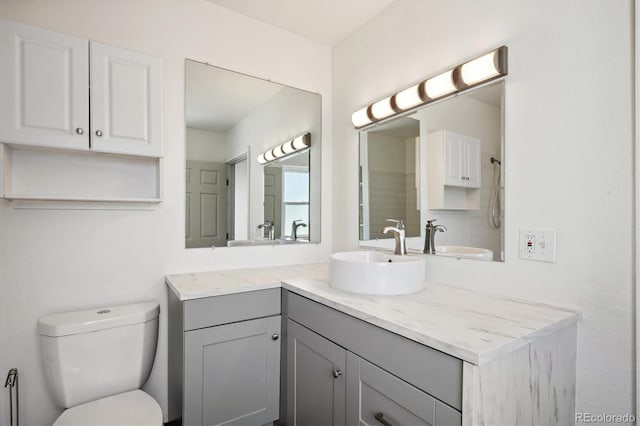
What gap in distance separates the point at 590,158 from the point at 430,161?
693mm

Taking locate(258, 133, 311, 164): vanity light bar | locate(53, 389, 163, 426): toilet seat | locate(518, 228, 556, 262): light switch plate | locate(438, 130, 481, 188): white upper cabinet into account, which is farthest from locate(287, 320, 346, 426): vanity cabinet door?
locate(258, 133, 311, 164): vanity light bar

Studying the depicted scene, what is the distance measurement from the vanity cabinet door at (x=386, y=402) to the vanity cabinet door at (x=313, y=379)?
63mm

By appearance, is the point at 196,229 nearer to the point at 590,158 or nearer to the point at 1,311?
the point at 1,311

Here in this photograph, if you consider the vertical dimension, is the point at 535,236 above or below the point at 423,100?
below

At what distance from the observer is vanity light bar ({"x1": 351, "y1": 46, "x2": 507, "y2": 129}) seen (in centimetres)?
135

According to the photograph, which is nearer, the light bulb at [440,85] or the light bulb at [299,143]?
the light bulb at [440,85]

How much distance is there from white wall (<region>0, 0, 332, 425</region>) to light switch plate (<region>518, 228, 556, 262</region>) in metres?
1.40

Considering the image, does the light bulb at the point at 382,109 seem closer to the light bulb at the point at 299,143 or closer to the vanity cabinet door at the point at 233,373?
the light bulb at the point at 299,143

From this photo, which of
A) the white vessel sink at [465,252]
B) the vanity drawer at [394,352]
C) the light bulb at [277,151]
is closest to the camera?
the vanity drawer at [394,352]

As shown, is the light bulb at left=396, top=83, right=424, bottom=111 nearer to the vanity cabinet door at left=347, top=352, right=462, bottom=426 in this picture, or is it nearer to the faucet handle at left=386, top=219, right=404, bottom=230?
the faucet handle at left=386, top=219, right=404, bottom=230

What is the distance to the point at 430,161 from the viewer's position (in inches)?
67.3

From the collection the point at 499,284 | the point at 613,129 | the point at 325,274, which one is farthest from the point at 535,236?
the point at 325,274

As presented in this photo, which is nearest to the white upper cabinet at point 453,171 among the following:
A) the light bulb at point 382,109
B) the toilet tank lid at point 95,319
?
the light bulb at point 382,109

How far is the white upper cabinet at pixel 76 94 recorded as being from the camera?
1.34 metres
